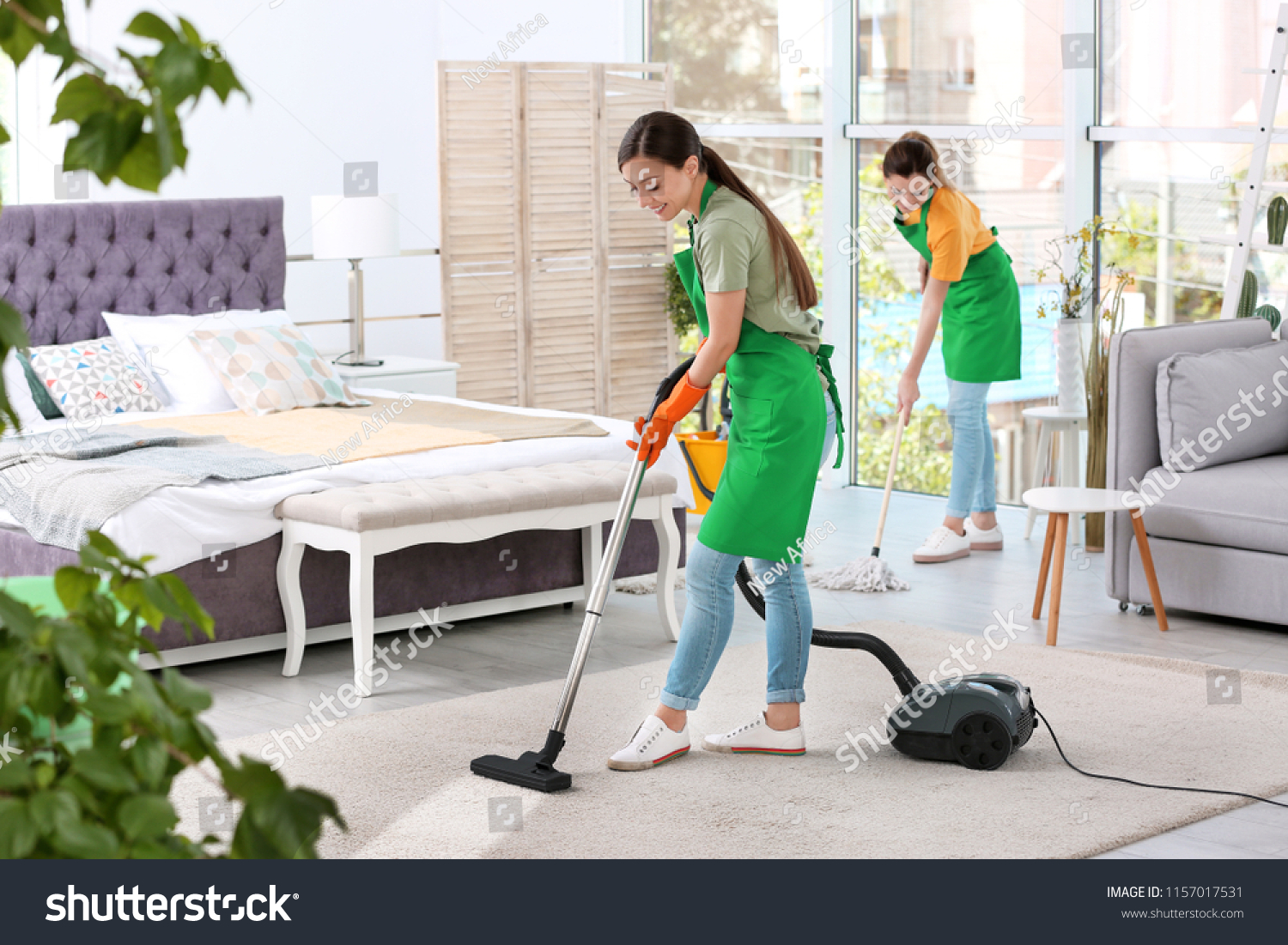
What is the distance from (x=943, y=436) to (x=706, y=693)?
135 inches

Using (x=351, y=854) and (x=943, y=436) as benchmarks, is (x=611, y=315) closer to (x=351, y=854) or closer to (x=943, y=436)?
(x=943, y=436)

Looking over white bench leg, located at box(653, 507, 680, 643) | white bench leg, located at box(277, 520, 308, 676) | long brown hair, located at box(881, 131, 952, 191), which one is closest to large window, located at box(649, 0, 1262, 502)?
long brown hair, located at box(881, 131, 952, 191)

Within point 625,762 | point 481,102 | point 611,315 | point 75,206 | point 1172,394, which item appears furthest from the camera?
point 611,315

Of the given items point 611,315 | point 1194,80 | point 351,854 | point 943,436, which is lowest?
point 351,854

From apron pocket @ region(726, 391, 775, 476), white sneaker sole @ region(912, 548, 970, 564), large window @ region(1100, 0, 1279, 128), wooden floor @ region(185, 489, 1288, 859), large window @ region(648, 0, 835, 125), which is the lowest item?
wooden floor @ region(185, 489, 1288, 859)

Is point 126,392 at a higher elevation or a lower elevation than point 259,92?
lower

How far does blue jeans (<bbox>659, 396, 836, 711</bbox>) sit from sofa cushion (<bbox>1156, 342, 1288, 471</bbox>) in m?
1.74

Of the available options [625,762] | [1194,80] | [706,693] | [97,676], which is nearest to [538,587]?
[706,693]

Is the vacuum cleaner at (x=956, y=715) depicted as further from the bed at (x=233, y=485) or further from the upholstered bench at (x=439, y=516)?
the bed at (x=233, y=485)

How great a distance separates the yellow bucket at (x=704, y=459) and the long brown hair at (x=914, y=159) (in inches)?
86.4

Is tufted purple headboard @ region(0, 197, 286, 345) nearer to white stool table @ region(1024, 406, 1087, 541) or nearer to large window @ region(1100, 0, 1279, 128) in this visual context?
white stool table @ region(1024, 406, 1087, 541)

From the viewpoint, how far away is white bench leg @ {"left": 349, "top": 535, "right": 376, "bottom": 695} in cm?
394

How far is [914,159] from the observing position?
520 cm

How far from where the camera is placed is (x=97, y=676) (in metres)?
0.88
